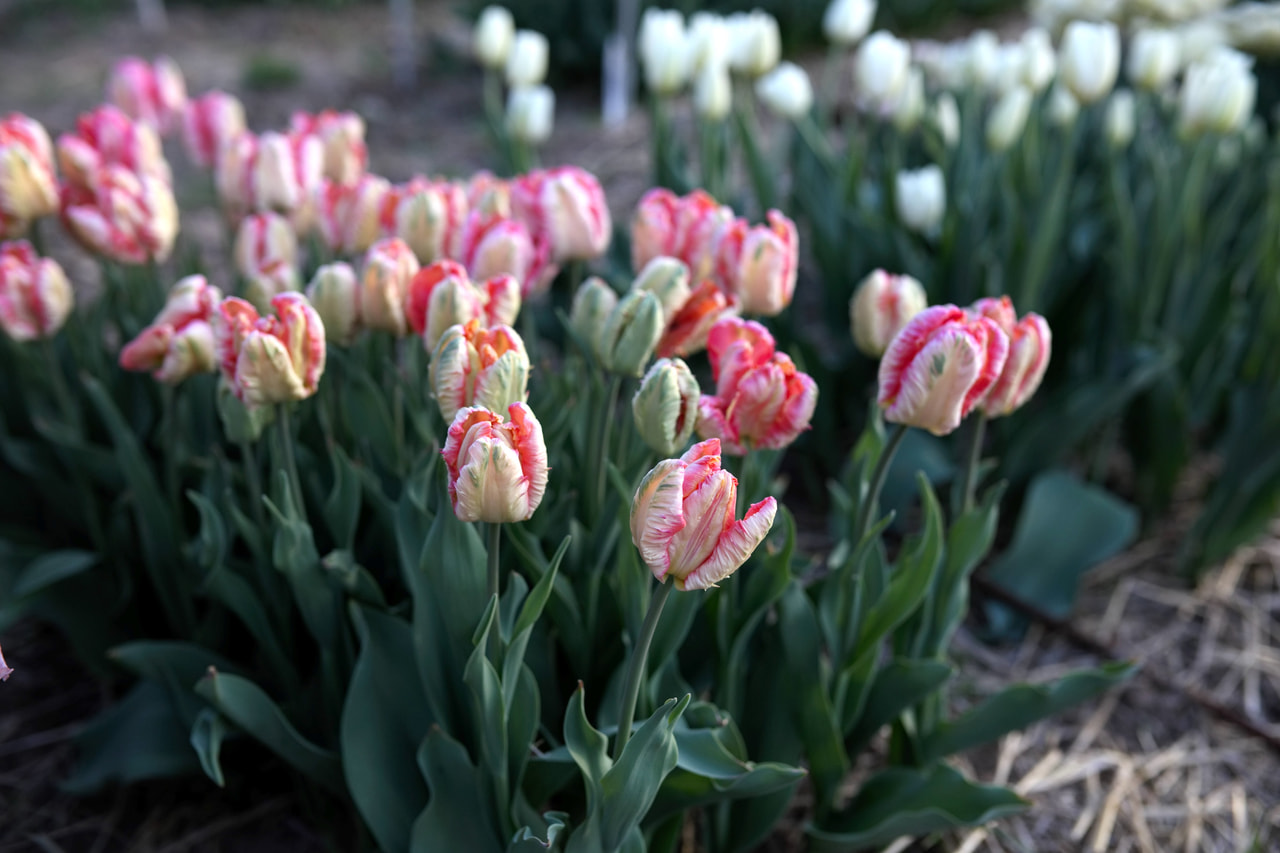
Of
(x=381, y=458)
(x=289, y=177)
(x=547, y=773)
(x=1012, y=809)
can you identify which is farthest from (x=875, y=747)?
(x=289, y=177)

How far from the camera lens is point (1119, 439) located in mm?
2336

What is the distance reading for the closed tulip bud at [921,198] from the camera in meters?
1.90

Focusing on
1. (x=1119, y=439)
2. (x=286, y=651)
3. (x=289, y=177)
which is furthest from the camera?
(x=1119, y=439)

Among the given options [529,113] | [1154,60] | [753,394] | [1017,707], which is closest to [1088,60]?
[1154,60]

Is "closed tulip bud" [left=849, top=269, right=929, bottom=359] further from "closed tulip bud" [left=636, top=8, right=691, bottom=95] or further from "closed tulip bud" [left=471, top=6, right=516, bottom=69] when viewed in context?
"closed tulip bud" [left=471, top=6, right=516, bottom=69]

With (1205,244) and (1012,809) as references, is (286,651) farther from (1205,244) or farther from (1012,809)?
(1205,244)

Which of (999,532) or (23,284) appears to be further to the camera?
(999,532)

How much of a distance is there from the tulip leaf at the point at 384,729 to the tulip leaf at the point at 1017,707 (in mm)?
593

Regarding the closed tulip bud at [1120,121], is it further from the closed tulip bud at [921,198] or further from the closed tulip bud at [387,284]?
the closed tulip bud at [387,284]

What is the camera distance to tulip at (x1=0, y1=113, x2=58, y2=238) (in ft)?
4.75

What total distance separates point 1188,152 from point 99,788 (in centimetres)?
202

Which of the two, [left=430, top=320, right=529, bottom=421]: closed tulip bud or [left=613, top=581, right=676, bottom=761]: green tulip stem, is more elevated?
[left=430, top=320, right=529, bottom=421]: closed tulip bud

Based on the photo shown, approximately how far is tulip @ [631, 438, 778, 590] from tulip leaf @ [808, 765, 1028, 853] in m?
0.54

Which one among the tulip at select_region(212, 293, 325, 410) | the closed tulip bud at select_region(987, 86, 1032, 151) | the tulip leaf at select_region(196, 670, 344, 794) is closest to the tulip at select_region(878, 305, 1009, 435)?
the tulip at select_region(212, 293, 325, 410)
